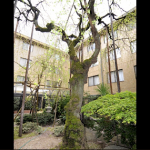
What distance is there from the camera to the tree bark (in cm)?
307

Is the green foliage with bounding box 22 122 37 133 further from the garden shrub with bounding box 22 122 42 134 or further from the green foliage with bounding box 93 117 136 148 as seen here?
the green foliage with bounding box 93 117 136 148

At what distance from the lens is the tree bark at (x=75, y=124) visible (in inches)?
121

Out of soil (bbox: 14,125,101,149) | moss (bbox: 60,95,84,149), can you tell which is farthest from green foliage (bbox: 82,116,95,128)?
moss (bbox: 60,95,84,149)

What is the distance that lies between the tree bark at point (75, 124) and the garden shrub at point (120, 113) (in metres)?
0.53

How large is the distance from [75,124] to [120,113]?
5.20 feet

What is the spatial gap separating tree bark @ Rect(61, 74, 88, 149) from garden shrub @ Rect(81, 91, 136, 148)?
527mm

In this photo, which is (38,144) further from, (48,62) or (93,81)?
(93,81)

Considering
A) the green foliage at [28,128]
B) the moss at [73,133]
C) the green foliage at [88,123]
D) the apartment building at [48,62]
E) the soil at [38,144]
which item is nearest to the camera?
the moss at [73,133]

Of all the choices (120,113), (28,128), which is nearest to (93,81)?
(28,128)

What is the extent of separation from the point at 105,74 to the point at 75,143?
8.98m

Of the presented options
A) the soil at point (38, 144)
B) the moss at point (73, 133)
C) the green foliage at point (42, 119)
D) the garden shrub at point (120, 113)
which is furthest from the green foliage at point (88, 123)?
the green foliage at point (42, 119)

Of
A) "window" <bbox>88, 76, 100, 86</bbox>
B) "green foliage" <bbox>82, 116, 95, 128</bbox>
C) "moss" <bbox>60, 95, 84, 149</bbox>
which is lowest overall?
"green foliage" <bbox>82, 116, 95, 128</bbox>

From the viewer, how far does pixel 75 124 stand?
3354 mm

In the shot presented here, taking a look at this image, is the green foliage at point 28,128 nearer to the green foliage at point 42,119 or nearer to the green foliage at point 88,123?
the green foliage at point 42,119
